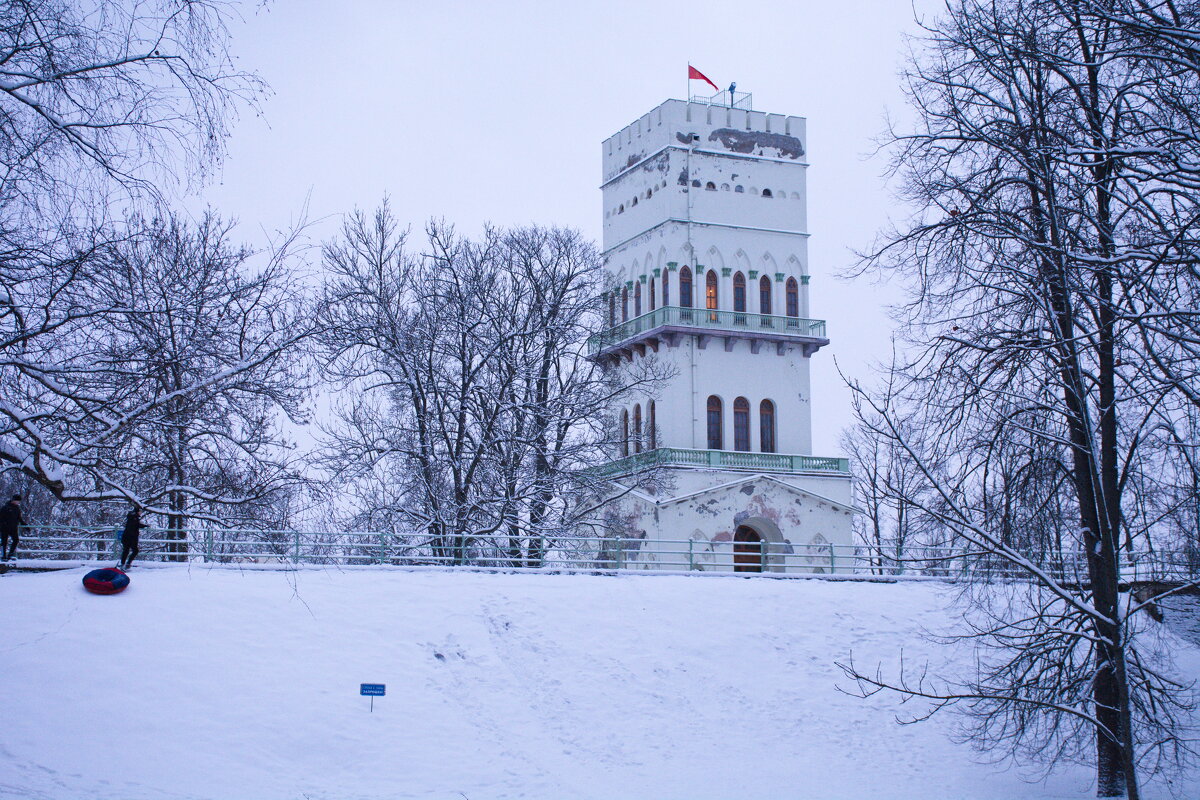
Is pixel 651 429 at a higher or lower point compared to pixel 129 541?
higher

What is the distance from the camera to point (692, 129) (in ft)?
145

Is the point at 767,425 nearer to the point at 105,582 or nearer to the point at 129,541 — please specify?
the point at 129,541

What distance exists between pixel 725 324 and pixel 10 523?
86.7 feet

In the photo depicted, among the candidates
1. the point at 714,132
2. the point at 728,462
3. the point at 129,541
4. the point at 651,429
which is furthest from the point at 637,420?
the point at 129,541

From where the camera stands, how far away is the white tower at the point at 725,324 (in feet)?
135

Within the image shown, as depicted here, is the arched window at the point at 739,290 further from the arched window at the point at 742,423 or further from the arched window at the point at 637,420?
the arched window at the point at 637,420

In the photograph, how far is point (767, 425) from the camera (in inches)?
1736

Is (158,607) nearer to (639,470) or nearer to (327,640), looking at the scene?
(327,640)

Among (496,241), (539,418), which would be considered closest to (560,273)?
(496,241)

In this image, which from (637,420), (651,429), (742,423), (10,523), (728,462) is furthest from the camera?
(637,420)

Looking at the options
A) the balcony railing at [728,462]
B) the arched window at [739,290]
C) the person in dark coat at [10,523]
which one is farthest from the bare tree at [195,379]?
the arched window at [739,290]

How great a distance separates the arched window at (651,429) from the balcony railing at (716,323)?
2784 mm

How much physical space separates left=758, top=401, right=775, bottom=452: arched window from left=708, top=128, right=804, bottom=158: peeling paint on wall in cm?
961

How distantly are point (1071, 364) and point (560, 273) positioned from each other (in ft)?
91.0
